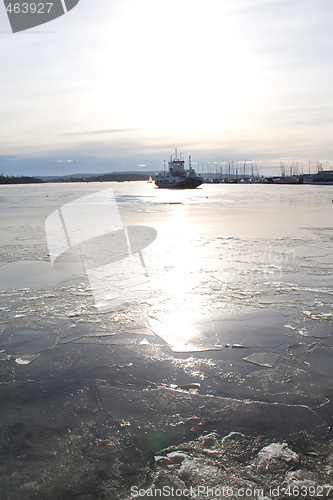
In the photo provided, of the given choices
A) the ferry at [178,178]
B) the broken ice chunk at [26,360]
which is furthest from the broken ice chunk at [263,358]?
the ferry at [178,178]

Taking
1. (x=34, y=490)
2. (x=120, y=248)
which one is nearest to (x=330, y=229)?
(x=120, y=248)

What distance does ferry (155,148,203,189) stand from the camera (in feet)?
249

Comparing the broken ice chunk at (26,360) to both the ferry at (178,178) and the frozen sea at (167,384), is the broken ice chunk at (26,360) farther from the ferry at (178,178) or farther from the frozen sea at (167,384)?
the ferry at (178,178)

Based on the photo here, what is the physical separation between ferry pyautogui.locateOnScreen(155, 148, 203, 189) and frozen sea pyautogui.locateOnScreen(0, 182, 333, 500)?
→ 70222 mm

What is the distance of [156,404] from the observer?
9.11ft

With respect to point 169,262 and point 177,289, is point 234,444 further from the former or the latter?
point 169,262

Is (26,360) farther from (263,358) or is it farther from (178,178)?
(178,178)

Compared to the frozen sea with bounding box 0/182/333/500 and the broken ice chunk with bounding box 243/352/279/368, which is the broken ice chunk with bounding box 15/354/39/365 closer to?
the frozen sea with bounding box 0/182/333/500

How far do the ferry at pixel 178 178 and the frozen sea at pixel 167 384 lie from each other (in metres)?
70.2

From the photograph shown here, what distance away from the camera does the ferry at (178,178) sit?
2982 inches

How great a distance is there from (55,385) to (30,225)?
1234 centimetres

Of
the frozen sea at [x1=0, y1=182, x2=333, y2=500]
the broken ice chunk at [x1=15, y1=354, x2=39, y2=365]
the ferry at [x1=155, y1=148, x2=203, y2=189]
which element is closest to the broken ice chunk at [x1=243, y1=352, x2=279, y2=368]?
the frozen sea at [x1=0, y1=182, x2=333, y2=500]

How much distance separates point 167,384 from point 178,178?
7476 cm

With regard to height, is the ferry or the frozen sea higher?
the ferry
